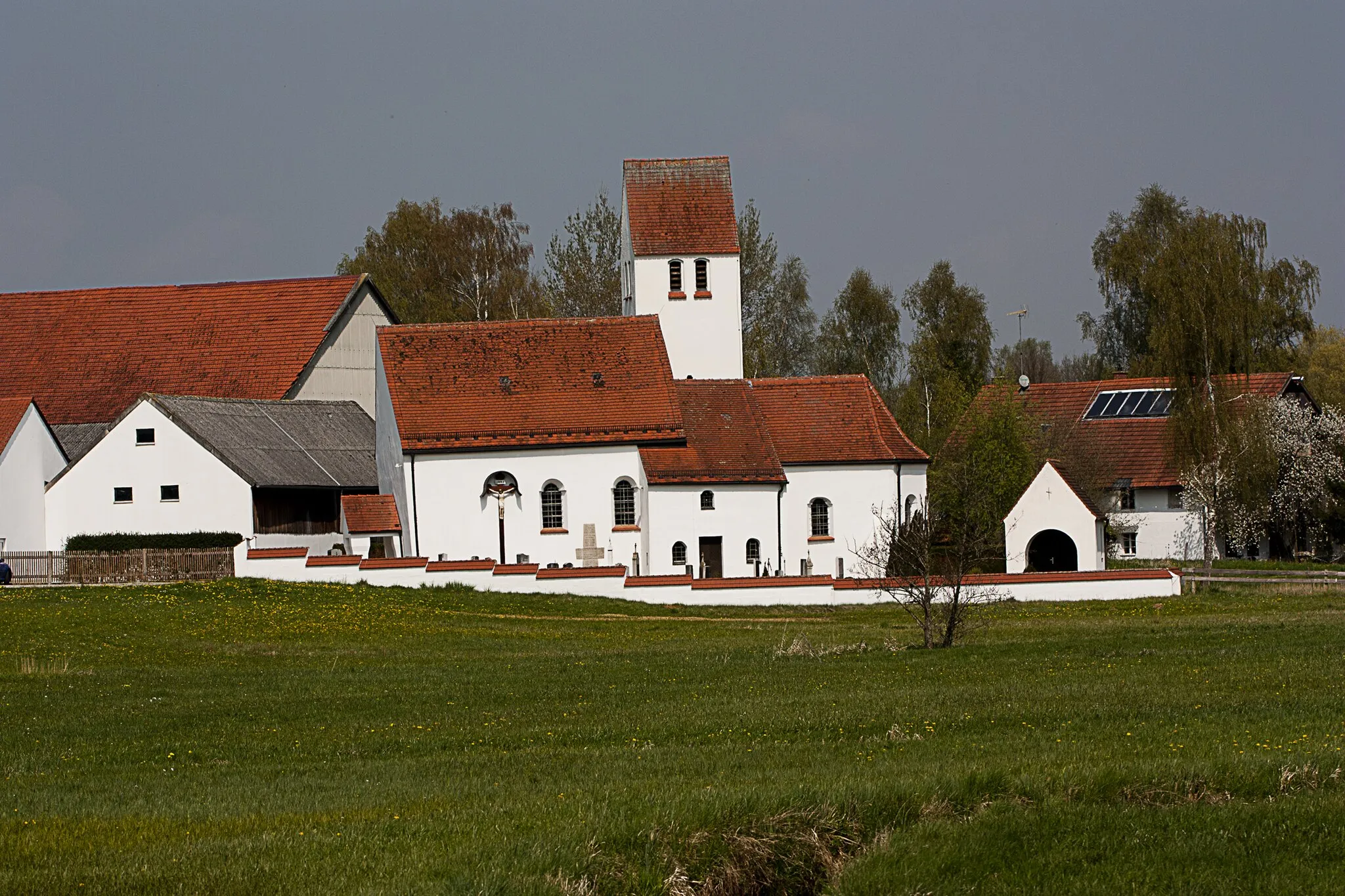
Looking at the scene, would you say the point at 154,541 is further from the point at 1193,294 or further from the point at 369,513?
the point at 1193,294

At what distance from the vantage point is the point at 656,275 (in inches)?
2232

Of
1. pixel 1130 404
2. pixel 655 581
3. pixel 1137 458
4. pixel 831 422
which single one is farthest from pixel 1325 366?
pixel 655 581

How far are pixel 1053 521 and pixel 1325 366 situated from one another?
39.9 meters

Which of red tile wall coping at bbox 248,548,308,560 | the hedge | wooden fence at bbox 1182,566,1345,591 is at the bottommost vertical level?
wooden fence at bbox 1182,566,1345,591

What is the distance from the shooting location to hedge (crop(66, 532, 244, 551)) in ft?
150

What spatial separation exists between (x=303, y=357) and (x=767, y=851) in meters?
47.6

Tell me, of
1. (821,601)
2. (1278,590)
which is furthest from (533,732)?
(1278,590)

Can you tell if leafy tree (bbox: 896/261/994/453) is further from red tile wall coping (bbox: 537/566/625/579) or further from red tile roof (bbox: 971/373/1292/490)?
red tile wall coping (bbox: 537/566/625/579)

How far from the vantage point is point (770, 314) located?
83938 mm

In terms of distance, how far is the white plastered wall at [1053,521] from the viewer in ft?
147

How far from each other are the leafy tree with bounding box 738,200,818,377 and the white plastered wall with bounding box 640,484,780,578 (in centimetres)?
2744

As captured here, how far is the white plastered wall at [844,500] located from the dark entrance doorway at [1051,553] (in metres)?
4.10

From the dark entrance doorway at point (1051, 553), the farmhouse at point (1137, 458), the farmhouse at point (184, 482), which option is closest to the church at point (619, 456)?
the farmhouse at point (184, 482)

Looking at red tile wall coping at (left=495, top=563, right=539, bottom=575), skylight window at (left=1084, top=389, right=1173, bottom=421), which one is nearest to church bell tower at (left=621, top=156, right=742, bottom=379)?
red tile wall coping at (left=495, top=563, right=539, bottom=575)
